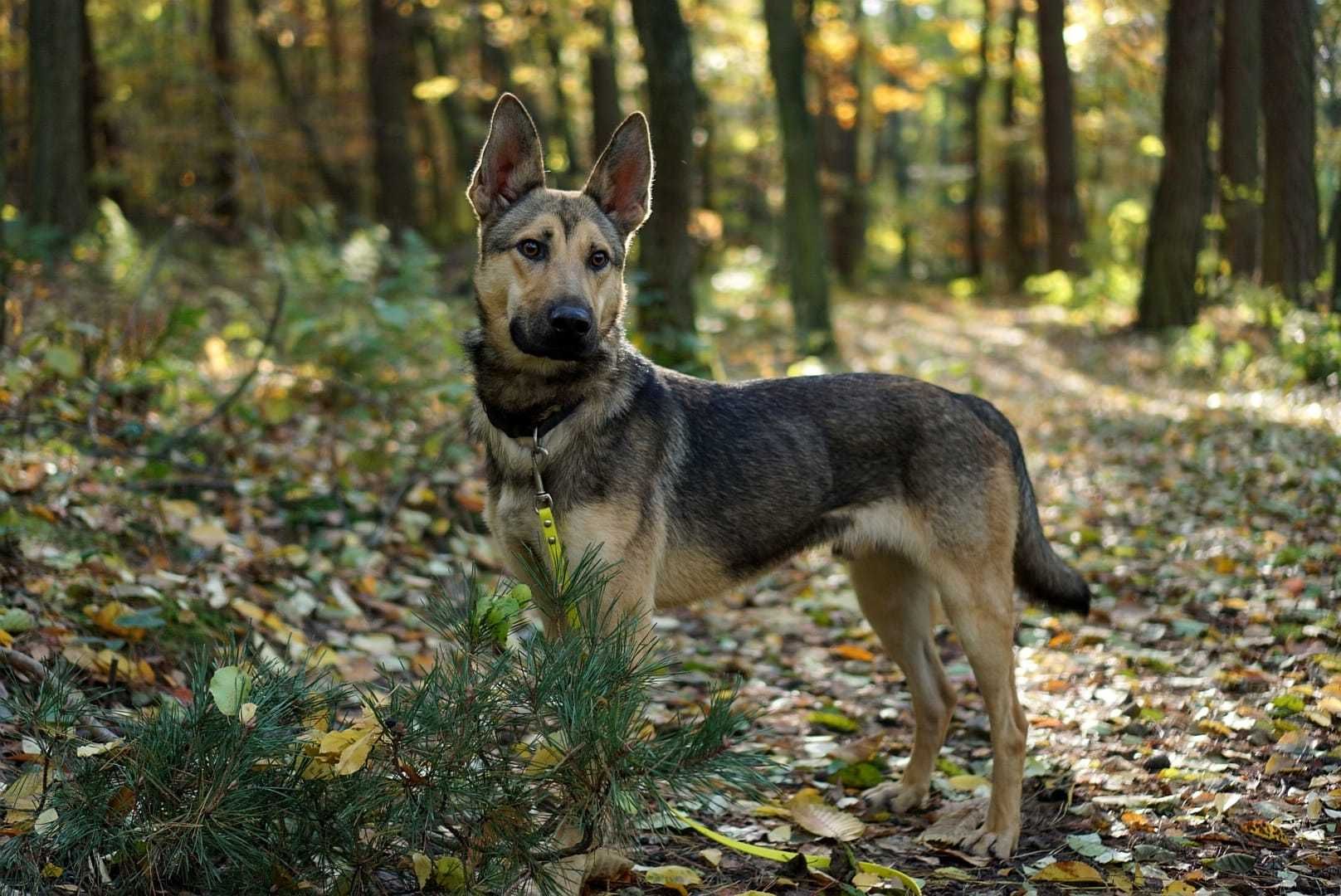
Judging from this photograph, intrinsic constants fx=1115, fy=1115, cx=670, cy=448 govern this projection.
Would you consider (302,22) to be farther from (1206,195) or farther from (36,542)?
(36,542)

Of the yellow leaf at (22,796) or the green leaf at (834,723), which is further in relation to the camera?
the green leaf at (834,723)

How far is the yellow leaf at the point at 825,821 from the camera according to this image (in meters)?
4.55

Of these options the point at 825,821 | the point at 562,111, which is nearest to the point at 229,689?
the point at 825,821

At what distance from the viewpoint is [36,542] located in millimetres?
5426

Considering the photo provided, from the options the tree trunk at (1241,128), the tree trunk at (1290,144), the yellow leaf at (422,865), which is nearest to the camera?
the yellow leaf at (422,865)

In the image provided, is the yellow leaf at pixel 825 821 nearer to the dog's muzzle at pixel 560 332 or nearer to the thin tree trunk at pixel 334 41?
the dog's muzzle at pixel 560 332

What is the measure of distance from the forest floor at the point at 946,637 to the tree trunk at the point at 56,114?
6785mm

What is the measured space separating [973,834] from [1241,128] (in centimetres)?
1543

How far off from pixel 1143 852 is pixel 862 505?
1.75 meters

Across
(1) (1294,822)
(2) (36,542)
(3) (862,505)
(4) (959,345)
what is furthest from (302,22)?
(1) (1294,822)

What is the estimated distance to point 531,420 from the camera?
455cm

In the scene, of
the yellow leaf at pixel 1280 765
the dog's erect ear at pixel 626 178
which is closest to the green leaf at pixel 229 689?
the dog's erect ear at pixel 626 178

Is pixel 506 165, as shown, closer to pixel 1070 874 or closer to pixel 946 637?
pixel 1070 874

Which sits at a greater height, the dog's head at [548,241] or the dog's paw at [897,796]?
the dog's head at [548,241]
